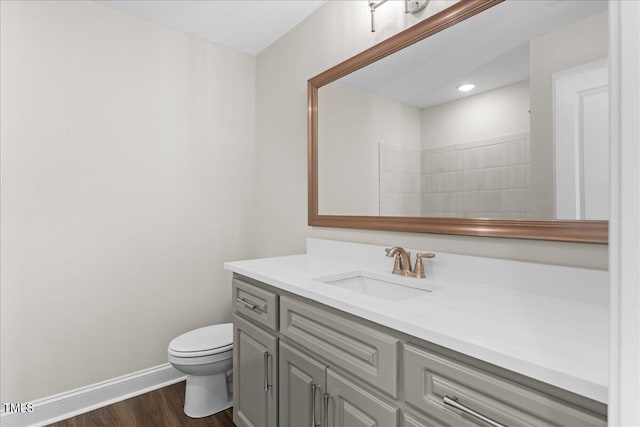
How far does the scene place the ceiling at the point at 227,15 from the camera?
2.02 m

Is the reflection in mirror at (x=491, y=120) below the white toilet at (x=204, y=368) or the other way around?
the other way around

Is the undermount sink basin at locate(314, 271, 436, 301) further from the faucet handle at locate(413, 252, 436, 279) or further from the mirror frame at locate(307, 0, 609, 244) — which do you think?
the mirror frame at locate(307, 0, 609, 244)

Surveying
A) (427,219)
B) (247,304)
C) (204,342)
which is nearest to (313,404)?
(247,304)

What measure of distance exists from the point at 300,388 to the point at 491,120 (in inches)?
50.6

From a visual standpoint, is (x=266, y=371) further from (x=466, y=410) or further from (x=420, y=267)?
(x=466, y=410)

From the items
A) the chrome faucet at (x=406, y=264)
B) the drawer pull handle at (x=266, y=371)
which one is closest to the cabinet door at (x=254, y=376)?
the drawer pull handle at (x=266, y=371)

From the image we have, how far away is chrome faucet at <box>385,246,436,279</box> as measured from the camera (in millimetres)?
1401

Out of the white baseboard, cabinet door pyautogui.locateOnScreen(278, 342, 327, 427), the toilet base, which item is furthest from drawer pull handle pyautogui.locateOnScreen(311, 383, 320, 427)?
the white baseboard

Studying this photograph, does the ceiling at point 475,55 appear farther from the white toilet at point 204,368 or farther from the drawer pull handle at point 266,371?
the white toilet at point 204,368

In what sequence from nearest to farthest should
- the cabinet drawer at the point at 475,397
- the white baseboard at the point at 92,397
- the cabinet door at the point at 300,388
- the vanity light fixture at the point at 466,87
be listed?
the cabinet drawer at the point at 475,397, the cabinet door at the point at 300,388, the vanity light fixture at the point at 466,87, the white baseboard at the point at 92,397

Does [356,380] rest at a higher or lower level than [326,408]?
higher

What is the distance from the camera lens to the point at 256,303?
152 cm

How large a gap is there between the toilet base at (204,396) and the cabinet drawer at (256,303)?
610 mm

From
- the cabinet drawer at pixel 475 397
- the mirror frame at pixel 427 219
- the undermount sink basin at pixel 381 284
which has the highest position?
the mirror frame at pixel 427 219
